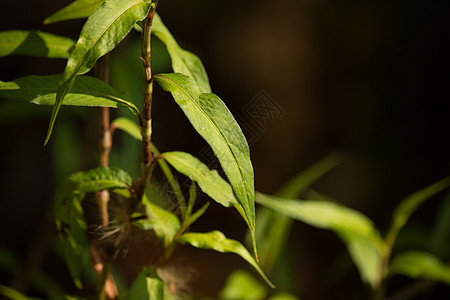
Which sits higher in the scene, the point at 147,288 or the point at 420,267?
the point at 147,288

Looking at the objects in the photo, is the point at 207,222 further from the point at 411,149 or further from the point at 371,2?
the point at 371,2

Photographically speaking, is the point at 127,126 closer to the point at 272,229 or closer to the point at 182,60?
the point at 182,60

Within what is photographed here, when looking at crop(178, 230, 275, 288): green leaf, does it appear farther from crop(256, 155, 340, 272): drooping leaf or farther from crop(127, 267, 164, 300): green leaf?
crop(256, 155, 340, 272): drooping leaf

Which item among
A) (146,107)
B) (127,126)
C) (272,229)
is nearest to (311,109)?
(272,229)

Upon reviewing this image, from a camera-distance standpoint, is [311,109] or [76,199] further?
[311,109]

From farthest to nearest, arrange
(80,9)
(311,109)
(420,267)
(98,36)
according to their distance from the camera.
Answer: (311,109) → (420,267) → (80,9) → (98,36)

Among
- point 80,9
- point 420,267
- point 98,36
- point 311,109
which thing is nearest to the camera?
point 98,36

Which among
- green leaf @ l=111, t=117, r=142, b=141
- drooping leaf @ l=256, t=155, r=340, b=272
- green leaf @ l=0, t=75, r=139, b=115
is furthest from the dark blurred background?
green leaf @ l=0, t=75, r=139, b=115

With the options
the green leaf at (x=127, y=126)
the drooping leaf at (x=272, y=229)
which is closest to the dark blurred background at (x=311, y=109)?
the drooping leaf at (x=272, y=229)
